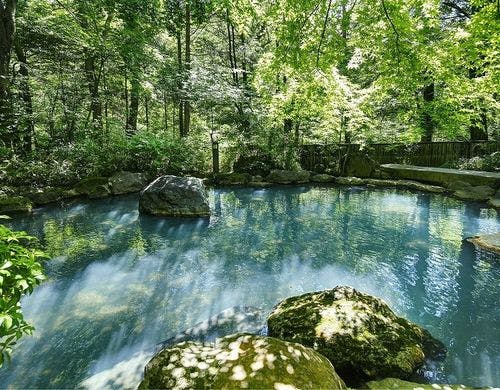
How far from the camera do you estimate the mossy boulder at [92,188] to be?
10.5 m

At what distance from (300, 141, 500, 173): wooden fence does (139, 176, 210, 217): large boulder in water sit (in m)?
8.21

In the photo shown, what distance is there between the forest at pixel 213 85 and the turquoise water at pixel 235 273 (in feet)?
9.90

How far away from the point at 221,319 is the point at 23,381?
2050 millimetres

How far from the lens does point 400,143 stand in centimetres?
1460

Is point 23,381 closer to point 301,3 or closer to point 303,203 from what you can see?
point 301,3

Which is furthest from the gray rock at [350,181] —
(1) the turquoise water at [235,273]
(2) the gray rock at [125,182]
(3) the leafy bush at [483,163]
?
(2) the gray rock at [125,182]

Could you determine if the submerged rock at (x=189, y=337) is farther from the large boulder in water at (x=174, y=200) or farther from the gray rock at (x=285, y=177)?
the gray rock at (x=285, y=177)

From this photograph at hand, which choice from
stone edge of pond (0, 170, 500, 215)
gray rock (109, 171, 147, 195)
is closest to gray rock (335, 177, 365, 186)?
stone edge of pond (0, 170, 500, 215)

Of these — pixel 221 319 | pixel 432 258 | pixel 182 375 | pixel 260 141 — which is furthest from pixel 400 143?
pixel 182 375

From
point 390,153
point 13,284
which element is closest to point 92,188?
point 13,284

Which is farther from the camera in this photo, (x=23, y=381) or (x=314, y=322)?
(x=314, y=322)

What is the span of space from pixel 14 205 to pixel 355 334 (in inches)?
348

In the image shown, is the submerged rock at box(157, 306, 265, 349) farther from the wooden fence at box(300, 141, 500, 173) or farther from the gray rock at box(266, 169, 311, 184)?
the wooden fence at box(300, 141, 500, 173)

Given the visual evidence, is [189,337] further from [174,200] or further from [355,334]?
[174,200]
